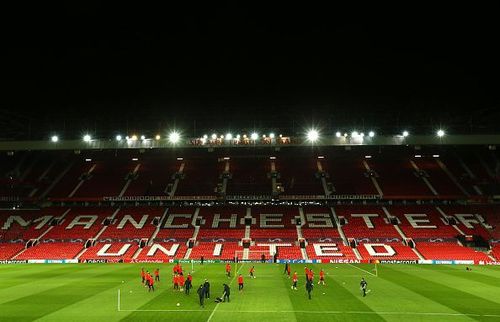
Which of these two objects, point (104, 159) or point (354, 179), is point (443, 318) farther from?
point (104, 159)

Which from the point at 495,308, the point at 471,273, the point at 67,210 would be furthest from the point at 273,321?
the point at 67,210

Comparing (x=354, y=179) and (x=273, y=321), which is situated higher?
(x=354, y=179)

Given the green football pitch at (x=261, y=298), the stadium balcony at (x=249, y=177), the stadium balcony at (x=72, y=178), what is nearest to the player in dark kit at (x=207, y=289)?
the green football pitch at (x=261, y=298)

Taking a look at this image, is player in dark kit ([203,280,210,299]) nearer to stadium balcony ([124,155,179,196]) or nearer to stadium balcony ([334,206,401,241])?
stadium balcony ([334,206,401,241])

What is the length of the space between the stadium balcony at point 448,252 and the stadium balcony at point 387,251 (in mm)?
1475

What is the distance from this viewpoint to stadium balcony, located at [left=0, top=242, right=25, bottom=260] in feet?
164

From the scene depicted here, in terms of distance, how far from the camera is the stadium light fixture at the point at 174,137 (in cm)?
4953

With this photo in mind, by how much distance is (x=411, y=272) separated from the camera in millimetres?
37375

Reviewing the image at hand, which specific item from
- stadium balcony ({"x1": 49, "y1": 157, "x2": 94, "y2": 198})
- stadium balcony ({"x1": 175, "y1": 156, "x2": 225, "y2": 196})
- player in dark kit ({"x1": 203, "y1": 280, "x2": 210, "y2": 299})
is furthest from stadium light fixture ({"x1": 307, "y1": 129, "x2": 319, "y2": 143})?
stadium balcony ({"x1": 49, "y1": 157, "x2": 94, "y2": 198})

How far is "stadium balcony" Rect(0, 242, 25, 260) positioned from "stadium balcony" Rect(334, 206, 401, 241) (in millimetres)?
39061

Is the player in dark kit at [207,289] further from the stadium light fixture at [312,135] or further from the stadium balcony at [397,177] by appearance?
the stadium balcony at [397,177]

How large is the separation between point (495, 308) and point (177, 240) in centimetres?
3844

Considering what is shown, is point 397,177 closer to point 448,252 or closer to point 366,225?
point 366,225

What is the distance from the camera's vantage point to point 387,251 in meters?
49.4
